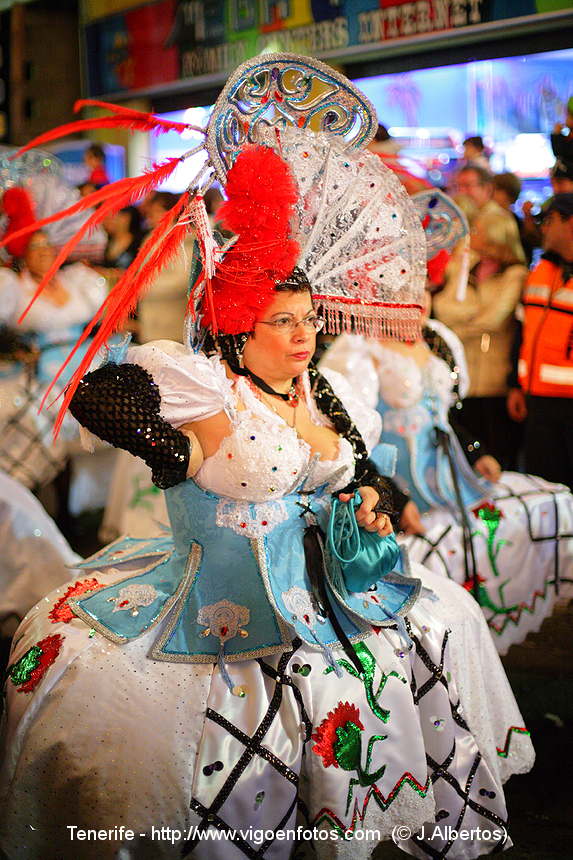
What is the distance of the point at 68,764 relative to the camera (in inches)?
77.5

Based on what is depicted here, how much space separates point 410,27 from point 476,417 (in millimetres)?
2642

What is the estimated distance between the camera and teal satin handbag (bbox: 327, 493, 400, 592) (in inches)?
85.4

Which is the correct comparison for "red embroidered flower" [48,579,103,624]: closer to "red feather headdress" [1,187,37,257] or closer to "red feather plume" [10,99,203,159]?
"red feather plume" [10,99,203,159]

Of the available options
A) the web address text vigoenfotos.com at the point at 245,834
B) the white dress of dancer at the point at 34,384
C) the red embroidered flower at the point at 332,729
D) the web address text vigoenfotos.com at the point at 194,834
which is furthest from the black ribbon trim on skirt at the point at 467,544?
the white dress of dancer at the point at 34,384

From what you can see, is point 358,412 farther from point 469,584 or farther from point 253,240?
point 469,584

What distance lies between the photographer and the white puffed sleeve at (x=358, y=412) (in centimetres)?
257

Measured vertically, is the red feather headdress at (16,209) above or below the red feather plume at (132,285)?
above

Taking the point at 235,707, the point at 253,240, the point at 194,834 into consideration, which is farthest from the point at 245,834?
the point at 253,240

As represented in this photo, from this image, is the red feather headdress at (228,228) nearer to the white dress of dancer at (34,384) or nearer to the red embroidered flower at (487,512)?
the red embroidered flower at (487,512)

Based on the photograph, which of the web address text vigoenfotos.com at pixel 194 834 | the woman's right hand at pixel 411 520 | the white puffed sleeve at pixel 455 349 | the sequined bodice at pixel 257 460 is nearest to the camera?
the web address text vigoenfotos.com at pixel 194 834

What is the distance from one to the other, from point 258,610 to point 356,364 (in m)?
1.48

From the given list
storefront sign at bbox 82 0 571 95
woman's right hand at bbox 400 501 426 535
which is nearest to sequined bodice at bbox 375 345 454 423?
woman's right hand at bbox 400 501 426 535

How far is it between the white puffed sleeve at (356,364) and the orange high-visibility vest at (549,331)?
1.17 meters

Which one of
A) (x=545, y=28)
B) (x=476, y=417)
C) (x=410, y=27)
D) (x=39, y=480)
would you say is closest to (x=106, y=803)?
(x=39, y=480)
